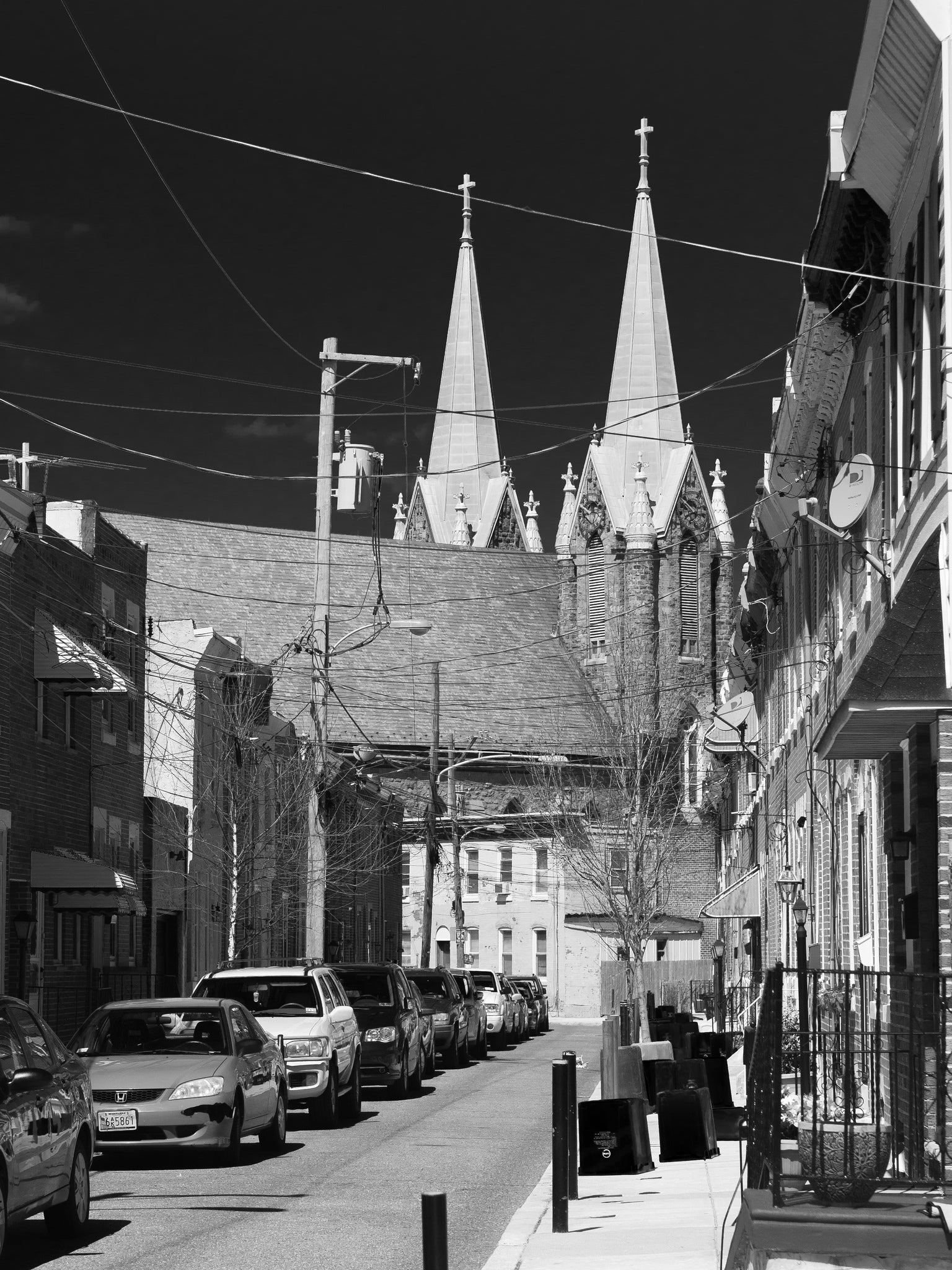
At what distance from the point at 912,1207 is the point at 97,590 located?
2701 centimetres

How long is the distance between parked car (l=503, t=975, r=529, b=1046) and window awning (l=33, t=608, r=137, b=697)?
763 inches

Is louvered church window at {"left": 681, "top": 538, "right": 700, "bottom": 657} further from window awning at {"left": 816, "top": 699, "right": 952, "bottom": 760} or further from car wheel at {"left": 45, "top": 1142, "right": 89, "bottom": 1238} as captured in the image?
car wheel at {"left": 45, "top": 1142, "right": 89, "bottom": 1238}

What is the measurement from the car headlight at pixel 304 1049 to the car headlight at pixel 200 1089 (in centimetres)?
440

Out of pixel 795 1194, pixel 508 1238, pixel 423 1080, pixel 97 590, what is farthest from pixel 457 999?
pixel 795 1194

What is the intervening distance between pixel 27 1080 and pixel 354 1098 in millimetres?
11613

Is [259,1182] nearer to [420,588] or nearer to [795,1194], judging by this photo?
[795,1194]

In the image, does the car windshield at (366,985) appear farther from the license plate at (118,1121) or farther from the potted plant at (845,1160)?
the potted plant at (845,1160)

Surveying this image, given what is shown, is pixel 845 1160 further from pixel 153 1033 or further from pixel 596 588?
pixel 596 588

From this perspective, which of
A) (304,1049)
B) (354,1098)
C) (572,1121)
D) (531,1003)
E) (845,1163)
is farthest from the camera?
(531,1003)

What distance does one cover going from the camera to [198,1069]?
15898 mm

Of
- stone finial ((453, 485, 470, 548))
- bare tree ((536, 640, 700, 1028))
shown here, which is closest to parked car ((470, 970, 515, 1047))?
bare tree ((536, 640, 700, 1028))

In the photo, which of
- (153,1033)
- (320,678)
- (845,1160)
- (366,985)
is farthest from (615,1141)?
(320,678)

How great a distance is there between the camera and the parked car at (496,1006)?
44.4 m

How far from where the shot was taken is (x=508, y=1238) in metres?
11.5
